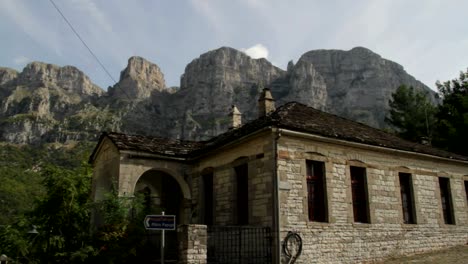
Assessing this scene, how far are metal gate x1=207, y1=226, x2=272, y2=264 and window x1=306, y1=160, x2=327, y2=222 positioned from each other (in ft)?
5.81

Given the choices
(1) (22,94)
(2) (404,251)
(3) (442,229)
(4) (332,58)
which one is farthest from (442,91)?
(1) (22,94)

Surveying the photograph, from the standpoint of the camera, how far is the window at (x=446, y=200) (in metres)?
17.1

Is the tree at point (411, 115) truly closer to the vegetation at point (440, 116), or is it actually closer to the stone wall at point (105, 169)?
the vegetation at point (440, 116)

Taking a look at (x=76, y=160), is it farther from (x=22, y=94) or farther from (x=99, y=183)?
(x=99, y=183)

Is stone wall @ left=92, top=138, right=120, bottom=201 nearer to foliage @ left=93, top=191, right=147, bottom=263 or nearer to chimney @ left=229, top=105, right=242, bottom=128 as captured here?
foliage @ left=93, top=191, right=147, bottom=263

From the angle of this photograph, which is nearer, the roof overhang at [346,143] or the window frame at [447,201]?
the roof overhang at [346,143]

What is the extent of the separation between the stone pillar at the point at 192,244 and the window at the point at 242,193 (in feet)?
9.61

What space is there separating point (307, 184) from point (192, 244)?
4362 mm

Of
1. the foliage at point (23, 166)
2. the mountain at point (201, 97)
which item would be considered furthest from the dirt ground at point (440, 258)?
the mountain at point (201, 97)

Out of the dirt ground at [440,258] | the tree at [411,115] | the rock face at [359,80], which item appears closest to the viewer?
the dirt ground at [440,258]

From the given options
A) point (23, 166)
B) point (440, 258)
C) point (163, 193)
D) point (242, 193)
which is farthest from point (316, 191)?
point (23, 166)

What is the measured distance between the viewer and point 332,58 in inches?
6260

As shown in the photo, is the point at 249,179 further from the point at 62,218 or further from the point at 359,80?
the point at 359,80

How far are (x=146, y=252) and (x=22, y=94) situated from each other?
530 feet
